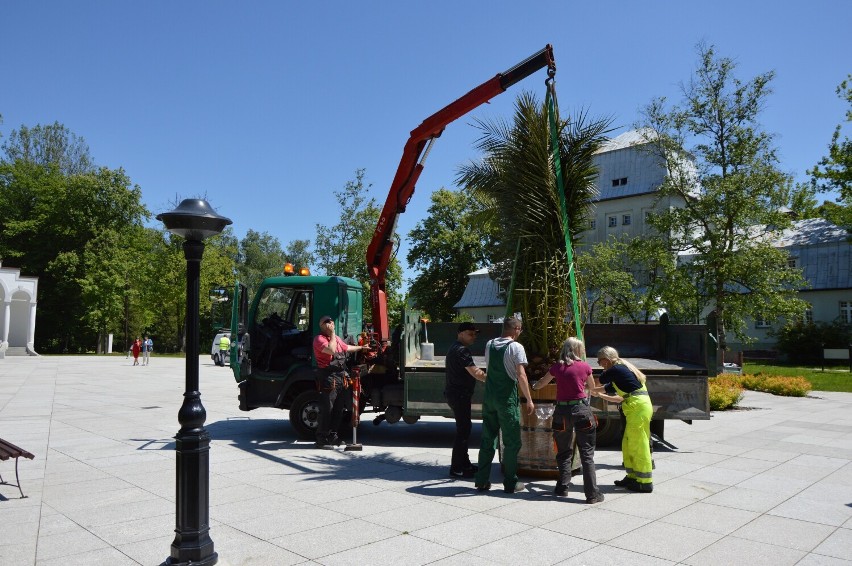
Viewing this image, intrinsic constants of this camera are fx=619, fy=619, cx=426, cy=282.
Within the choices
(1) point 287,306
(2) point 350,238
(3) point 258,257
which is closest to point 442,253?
(2) point 350,238

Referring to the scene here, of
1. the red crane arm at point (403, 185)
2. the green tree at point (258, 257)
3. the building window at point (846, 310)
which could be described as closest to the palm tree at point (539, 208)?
the red crane arm at point (403, 185)

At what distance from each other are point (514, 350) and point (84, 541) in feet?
14.6

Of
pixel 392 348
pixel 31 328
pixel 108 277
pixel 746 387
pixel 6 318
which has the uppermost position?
pixel 108 277

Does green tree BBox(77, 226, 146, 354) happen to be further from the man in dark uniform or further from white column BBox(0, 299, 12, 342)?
the man in dark uniform

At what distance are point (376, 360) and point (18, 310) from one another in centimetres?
4682

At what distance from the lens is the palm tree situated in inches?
311

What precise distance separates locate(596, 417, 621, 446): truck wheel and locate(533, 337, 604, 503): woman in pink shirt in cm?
299

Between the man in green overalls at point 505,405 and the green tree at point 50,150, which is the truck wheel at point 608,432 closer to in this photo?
the man in green overalls at point 505,405

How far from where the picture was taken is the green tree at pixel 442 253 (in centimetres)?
5322

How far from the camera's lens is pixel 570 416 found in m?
6.79

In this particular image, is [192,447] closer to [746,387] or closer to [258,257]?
[746,387]

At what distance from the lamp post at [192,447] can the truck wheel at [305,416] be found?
548 cm

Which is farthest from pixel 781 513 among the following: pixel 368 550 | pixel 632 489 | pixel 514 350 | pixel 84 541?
pixel 84 541

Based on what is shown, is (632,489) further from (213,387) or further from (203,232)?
(213,387)
